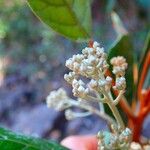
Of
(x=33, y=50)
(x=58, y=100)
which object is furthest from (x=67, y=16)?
(x=33, y=50)

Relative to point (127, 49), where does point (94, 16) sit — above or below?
above

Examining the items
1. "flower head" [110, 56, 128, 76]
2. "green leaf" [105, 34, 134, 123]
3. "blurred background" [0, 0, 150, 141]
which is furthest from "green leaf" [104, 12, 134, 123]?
"blurred background" [0, 0, 150, 141]

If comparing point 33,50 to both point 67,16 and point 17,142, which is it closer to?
point 67,16

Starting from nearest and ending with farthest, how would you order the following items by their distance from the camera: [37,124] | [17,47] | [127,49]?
[127,49], [37,124], [17,47]

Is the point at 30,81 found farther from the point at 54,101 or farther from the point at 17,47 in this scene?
the point at 54,101

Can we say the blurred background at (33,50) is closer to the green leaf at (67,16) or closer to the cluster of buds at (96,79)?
the green leaf at (67,16)

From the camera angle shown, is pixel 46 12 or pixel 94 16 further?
pixel 94 16

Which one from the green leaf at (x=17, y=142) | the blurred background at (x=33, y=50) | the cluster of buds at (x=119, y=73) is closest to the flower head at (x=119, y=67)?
the cluster of buds at (x=119, y=73)

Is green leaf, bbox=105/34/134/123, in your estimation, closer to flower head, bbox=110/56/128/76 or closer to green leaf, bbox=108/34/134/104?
green leaf, bbox=108/34/134/104

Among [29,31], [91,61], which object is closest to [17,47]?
Answer: [29,31]
